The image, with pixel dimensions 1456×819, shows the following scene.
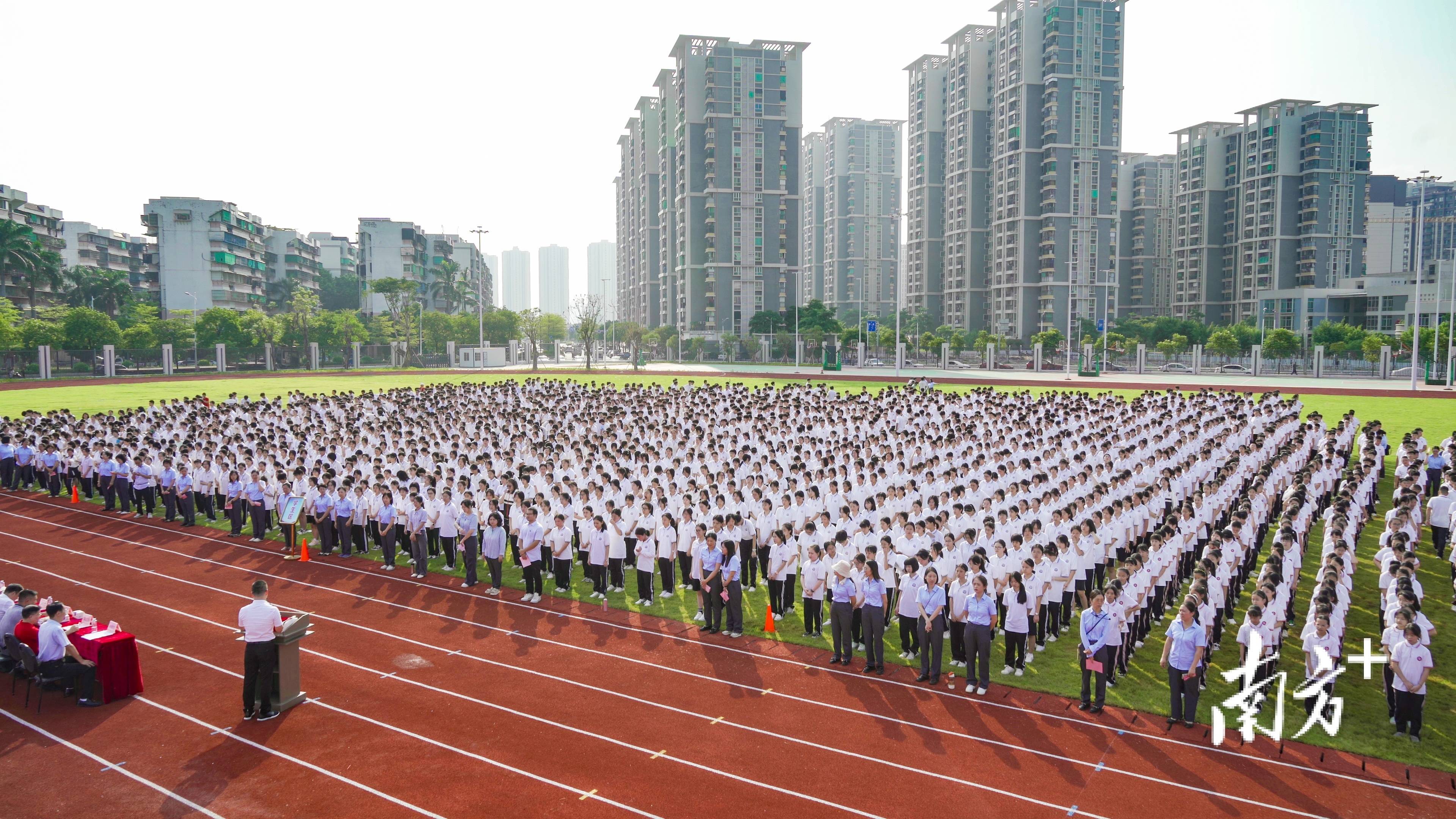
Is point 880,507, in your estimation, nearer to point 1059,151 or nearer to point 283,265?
point 1059,151

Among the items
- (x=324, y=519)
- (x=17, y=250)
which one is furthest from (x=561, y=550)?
(x=17, y=250)

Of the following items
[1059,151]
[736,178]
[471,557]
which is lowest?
[471,557]

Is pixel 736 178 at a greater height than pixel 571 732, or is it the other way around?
pixel 736 178

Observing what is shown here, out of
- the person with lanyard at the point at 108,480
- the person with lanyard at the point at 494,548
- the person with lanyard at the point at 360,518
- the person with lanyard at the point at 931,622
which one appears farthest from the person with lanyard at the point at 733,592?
the person with lanyard at the point at 108,480

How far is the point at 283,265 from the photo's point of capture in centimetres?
9950

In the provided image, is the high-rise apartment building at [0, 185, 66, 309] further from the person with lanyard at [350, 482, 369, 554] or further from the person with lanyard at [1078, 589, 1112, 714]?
the person with lanyard at [1078, 589, 1112, 714]

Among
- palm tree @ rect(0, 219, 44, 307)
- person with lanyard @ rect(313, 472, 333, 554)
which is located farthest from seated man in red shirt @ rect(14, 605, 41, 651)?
palm tree @ rect(0, 219, 44, 307)

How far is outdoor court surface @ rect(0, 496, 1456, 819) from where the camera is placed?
7.04m

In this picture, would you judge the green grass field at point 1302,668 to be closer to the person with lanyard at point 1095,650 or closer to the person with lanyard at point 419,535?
the person with lanyard at point 1095,650

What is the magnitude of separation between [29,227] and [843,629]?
78.1 meters

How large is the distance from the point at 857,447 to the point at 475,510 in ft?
28.6

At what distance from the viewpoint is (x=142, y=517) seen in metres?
18.4

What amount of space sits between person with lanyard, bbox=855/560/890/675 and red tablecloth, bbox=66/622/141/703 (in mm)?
7886

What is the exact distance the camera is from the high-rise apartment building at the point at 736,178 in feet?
327
